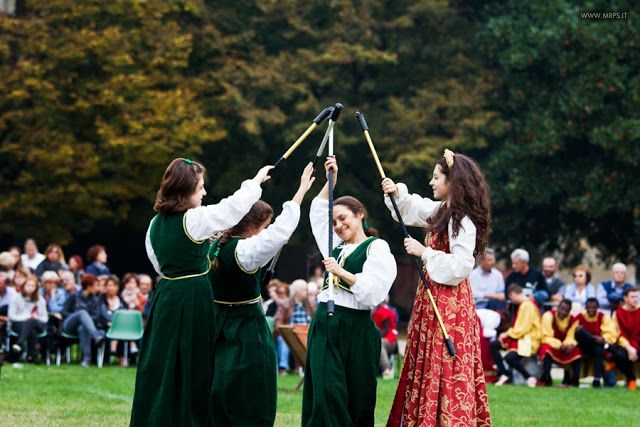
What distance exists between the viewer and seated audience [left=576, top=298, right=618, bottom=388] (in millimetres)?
13680

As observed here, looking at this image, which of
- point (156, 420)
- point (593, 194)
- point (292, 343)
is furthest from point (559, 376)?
point (156, 420)

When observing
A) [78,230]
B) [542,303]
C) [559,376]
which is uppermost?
[78,230]

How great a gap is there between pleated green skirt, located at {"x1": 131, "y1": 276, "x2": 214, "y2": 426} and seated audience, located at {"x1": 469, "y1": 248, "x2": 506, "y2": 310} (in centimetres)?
868

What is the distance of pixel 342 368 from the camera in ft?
22.2

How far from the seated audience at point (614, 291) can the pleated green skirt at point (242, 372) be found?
28.6ft

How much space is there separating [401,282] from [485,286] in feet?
49.4

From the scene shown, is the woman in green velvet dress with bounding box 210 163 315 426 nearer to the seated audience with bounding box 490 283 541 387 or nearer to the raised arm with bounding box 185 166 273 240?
the raised arm with bounding box 185 166 273 240

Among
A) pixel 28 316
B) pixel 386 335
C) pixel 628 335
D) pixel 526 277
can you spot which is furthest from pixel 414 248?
pixel 28 316

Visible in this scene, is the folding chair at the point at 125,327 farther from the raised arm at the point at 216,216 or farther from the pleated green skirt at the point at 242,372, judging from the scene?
the raised arm at the point at 216,216

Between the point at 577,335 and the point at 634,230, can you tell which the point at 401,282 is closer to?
the point at 634,230

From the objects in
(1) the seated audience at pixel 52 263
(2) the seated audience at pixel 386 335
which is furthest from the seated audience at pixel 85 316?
(2) the seated audience at pixel 386 335

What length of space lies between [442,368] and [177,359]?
163 centimetres

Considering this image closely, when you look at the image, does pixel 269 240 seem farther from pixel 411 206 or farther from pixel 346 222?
pixel 411 206

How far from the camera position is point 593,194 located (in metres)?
22.3
